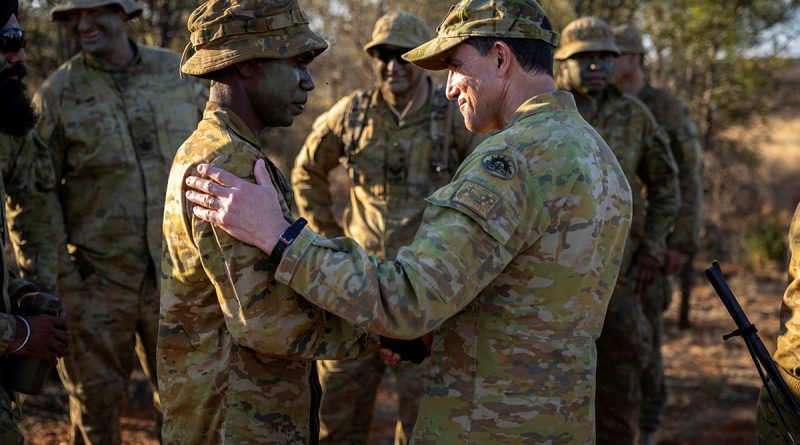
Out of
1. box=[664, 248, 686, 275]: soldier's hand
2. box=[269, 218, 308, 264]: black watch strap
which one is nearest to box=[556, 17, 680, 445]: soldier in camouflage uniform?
box=[664, 248, 686, 275]: soldier's hand

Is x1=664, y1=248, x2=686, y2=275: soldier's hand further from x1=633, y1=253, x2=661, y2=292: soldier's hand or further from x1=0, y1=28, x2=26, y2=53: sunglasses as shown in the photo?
x1=0, y1=28, x2=26, y2=53: sunglasses

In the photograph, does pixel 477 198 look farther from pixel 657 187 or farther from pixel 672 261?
pixel 672 261

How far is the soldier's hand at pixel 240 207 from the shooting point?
2.50 m

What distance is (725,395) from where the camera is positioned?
7.64 metres

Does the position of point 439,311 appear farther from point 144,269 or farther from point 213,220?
point 144,269

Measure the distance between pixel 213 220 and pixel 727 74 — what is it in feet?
35.2

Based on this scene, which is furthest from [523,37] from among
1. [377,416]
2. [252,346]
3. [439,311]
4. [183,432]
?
[377,416]

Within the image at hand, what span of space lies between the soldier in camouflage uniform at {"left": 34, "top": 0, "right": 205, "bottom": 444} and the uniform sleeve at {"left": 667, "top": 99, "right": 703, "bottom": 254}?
360 centimetres

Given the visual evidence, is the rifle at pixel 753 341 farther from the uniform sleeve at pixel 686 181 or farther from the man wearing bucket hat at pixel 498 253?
the uniform sleeve at pixel 686 181

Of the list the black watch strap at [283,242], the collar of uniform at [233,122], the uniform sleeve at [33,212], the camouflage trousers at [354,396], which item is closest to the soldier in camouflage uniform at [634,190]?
the camouflage trousers at [354,396]

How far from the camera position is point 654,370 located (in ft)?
20.8

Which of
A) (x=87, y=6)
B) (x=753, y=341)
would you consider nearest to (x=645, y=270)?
(x=753, y=341)

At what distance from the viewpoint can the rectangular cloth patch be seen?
2441 mm

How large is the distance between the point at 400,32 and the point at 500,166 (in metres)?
3.01
